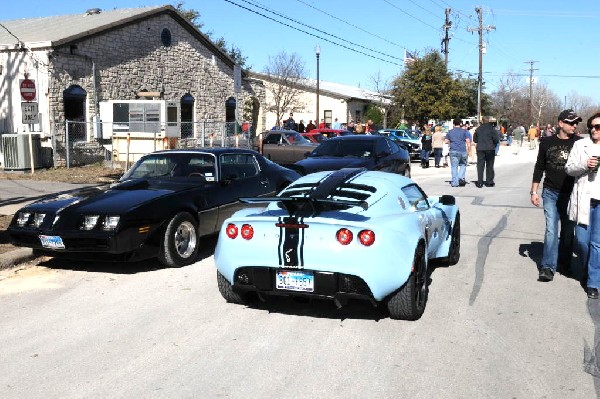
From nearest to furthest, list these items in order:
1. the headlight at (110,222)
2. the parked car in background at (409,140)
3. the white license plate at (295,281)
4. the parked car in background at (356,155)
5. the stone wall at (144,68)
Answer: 1. the white license plate at (295,281)
2. the headlight at (110,222)
3. the parked car in background at (356,155)
4. the stone wall at (144,68)
5. the parked car in background at (409,140)

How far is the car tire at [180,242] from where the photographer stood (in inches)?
276

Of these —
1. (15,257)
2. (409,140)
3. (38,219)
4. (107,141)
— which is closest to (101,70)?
(107,141)

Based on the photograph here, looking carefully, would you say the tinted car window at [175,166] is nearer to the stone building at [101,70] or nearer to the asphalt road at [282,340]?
the asphalt road at [282,340]

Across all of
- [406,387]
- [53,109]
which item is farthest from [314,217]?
[53,109]

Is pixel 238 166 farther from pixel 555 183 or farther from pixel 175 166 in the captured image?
pixel 555 183

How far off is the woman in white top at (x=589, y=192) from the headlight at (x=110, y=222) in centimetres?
476

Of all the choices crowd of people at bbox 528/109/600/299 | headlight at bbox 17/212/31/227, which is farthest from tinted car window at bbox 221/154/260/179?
crowd of people at bbox 528/109/600/299

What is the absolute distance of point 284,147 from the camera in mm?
22281

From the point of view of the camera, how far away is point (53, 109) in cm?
2098

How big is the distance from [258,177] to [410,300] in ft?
14.7

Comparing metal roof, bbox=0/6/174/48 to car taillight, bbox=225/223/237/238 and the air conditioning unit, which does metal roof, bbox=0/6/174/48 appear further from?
car taillight, bbox=225/223/237/238

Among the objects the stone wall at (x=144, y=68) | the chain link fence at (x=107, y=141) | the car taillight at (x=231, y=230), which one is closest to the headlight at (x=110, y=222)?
the car taillight at (x=231, y=230)

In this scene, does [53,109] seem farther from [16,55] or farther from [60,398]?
[60,398]

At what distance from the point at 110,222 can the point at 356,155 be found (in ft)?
25.5
